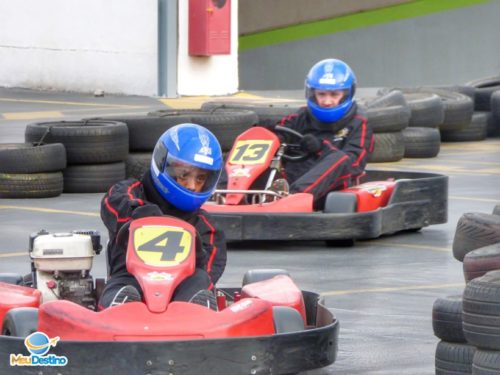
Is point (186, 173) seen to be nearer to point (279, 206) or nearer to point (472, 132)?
point (279, 206)

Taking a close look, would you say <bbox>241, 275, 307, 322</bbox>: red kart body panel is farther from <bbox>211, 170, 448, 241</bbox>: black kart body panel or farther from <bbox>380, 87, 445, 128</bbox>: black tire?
<bbox>380, 87, 445, 128</bbox>: black tire

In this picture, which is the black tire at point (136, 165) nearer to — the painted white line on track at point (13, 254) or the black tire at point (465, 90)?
the painted white line on track at point (13, 254)

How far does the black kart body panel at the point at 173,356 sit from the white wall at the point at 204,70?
15.4 metres

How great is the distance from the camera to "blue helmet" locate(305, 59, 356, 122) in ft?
30.7

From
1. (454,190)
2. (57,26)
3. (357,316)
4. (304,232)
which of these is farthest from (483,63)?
(357,316)

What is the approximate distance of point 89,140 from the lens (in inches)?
453

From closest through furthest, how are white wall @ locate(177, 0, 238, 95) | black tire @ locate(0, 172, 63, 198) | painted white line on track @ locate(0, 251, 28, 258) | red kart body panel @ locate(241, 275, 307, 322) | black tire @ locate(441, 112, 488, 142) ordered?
1. red kart body panel @ locate(241, 275, 307, 322)
2. painted white line on track @ locate(0, 251, 28, 258)
3. black tire @ locate(0, 172, 63, 198)
4. black tire @ locate(441, 112, 488, 142)
5. white wall @ locate(177, 0, 238, 95)

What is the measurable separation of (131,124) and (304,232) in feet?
12.4

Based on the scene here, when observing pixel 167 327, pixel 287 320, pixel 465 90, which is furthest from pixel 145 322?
pixel 465 90

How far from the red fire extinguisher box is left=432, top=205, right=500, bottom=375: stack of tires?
47.8ft

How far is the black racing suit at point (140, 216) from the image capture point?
5.19m

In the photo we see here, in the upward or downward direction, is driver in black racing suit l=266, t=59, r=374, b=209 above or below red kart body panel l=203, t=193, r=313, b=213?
above

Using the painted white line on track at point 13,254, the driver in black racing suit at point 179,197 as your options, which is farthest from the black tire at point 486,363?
the painted white line on track at point 13,254

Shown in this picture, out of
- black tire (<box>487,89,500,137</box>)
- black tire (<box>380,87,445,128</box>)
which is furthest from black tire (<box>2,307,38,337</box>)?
black tire (<box>487,89,500,137</box>)
